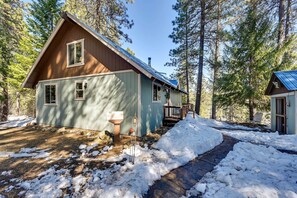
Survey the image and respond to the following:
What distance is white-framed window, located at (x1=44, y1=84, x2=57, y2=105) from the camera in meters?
9.69

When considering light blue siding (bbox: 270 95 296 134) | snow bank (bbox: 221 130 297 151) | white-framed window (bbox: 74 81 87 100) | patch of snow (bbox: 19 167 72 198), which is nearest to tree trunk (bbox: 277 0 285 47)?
light blue siding (bbox: 270 95 296 134)

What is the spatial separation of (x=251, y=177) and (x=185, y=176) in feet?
4.75

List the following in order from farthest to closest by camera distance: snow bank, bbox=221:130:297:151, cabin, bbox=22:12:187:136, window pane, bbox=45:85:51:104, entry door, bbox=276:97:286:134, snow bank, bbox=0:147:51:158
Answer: window pane, bbox=45:85:51:104 → entry door, bbox=276:97:286:134 → cabin, bbox=22:12:187:136 → snow bank, bbox=221:130:297:151 → snow bank, bbox=0:147:51:158

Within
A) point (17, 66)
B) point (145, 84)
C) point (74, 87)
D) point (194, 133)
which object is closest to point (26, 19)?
point (17, 66)

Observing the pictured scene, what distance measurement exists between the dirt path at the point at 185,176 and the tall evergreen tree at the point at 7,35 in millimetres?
16019

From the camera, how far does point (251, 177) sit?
3.36 m

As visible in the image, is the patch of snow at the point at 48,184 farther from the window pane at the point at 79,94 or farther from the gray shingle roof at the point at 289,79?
the gray shingle roof at the point at 289,79

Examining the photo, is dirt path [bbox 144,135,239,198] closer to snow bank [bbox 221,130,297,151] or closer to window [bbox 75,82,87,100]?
snow bank [bbox 221,130,297,151]

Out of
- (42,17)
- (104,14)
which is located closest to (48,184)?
(104,14)

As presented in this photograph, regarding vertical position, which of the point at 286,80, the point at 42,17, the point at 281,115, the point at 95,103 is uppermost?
the point at 42,17

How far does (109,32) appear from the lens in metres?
14.6

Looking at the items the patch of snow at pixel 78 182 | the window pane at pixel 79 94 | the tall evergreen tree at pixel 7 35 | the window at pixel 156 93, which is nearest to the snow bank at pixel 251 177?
the patch of snow at pixel 78 182

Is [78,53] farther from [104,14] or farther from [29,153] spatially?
[104,14]

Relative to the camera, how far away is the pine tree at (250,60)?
12.0 m
